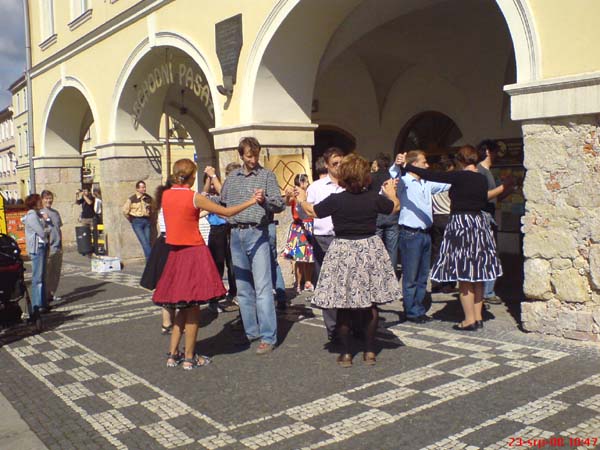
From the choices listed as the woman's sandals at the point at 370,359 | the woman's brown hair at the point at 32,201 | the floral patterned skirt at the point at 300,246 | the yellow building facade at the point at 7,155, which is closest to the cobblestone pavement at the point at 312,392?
the woman's sandals at the point at 370,359

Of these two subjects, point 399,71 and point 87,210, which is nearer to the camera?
point 399,71

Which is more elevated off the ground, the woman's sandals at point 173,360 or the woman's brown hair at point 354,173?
the woman's brown hair at point 354,173

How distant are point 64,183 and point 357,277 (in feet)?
47.1

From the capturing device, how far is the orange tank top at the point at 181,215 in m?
4.86

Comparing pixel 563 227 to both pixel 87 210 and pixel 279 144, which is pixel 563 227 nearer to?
pixel 279 144

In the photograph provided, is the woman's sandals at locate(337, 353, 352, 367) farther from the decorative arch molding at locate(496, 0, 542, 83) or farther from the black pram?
the black pram

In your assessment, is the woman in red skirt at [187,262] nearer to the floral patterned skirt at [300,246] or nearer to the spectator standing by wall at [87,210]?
the floral patterned skirt at [300,246]

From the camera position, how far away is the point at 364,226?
474 cm

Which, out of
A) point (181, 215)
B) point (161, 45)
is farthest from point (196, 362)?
point (161, 45)

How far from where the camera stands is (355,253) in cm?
472

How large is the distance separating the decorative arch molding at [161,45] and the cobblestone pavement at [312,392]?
4488 mm

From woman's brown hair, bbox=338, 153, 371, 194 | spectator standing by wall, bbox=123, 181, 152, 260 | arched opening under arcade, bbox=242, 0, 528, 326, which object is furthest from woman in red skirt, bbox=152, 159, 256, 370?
spectator standing by wall, bbox=123, 181, 152, 260

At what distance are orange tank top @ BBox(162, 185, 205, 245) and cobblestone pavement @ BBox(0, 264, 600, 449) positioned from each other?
1029mm

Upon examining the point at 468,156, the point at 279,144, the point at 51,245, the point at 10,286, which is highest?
the point at 279,144
